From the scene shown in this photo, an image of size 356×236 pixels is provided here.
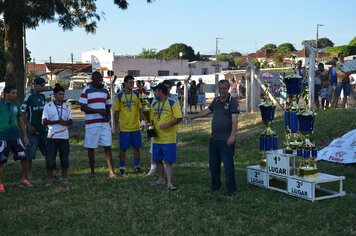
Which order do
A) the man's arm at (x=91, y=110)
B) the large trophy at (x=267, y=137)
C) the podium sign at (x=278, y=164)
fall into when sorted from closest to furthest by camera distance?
1. the podium sign at (x=278, y=164)
2. the large trophy at (x=267, y=137)
3. the man's arm at (x=91, y=110)

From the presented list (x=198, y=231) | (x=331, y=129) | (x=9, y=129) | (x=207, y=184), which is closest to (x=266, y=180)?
(x=207, y=184)

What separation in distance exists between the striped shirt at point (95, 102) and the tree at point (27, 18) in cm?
651

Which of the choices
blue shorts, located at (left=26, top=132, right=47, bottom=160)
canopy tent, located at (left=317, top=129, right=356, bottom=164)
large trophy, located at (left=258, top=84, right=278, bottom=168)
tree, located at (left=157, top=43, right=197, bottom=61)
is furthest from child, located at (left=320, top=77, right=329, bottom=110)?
tree, located at (left=157, top=43, right=197, bottom=61)

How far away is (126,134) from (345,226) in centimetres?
453

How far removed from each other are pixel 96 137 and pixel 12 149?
1.43 m

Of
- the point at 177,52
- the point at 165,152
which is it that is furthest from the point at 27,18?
the point at 177,52

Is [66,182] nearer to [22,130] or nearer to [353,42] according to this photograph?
[22,130]

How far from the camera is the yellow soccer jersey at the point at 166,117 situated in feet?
26.5

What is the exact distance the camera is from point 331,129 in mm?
12438

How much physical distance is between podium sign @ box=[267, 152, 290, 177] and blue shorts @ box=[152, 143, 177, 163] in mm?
1500

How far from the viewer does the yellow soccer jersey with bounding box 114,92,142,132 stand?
9250 millimetres

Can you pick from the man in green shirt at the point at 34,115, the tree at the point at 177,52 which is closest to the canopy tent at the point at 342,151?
the man in green shirt at the point at 34,115

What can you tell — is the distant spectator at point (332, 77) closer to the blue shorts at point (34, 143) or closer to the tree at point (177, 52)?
the blue shorts at point (34, 143)

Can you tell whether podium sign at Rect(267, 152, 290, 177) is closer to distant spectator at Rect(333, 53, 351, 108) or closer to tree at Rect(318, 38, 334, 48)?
distant spectator at Rect(333, 53, 351, 108)
